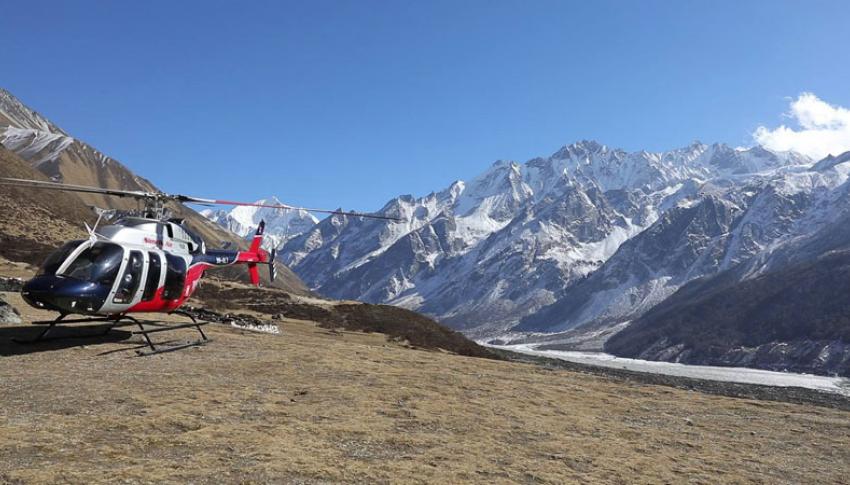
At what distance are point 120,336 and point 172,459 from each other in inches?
503

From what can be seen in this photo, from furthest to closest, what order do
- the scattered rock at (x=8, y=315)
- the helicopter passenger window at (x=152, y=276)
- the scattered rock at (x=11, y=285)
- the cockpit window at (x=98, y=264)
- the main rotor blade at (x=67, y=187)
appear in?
the scattered rock at (x=11, y=285)
the scattered rock at (x=8, y=315)
the helicopter passenger window at (x=152, y=276)
the cockpit window at (x=98, y=264)
the main rotor blade at (x=67, y=187)

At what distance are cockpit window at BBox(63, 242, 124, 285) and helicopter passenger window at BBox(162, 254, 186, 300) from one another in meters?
2.01

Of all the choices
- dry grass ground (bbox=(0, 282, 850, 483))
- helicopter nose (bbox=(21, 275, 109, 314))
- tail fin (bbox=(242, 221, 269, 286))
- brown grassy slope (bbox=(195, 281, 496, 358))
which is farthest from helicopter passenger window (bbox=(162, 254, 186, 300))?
brown grassy slope (bbox=(195, 281, 496, 358))

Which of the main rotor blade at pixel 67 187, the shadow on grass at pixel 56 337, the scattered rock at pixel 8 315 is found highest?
the main rotor blade at pixel 67 187

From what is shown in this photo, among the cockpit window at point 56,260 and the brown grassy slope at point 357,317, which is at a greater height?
the cockpit window at point 56,260

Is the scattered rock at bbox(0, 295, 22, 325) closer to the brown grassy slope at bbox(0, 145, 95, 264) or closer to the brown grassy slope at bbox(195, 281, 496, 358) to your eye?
the brown grassy slope at bbox(195, 281, 496, 358)

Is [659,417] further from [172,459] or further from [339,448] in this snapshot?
[172,459]

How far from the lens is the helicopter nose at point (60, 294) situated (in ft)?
50.1

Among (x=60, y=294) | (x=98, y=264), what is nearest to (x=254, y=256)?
(x=98, y=264)

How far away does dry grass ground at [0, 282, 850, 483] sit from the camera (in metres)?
9.10

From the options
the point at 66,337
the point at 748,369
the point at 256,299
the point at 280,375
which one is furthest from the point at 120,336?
the point at 748,369

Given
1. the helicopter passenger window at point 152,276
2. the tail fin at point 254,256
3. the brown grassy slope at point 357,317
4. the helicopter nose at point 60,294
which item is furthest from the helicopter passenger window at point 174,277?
the brown grassy slope at point 357,317

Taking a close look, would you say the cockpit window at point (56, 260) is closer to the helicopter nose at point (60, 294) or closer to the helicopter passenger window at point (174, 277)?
the helicopter nose at point (60, 294)

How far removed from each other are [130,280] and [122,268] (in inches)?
18.6
